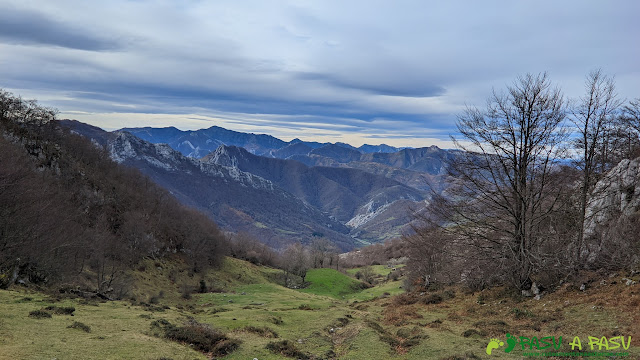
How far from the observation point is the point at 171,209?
4786 inches

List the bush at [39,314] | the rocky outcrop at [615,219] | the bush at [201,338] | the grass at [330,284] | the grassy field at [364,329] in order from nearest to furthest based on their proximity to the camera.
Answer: the grassy field at [364,329], the bush at [201,338], the bush at [39,314], the rocky outcrop at [615,219], the grass at [330,284]

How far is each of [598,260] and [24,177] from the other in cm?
5833

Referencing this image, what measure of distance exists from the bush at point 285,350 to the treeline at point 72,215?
21697 mm

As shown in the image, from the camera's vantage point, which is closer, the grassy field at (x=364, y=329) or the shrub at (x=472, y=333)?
the grassy field at (x=364, y=329)

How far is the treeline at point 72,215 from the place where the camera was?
34531mm

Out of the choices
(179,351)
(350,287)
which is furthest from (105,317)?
(350,287)

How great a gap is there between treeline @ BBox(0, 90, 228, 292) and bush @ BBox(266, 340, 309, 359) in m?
21.7

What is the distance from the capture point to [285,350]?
1598cm

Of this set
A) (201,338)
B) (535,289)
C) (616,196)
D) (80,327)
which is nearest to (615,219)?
(616,196)

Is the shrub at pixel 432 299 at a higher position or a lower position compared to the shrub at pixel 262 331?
lower

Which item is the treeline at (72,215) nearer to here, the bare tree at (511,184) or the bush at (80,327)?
the bush at (80,327)

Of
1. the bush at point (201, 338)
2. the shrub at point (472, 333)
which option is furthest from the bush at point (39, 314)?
the shrub at point (472, 333)

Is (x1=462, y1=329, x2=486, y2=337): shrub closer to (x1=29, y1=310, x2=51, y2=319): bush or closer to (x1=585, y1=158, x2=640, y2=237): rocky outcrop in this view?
(x1=585, y1=158, x2=640, y2=237): rocky outcrop

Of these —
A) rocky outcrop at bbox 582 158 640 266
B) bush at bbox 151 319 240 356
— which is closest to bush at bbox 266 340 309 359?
bush at bbox 151 319 240 356
